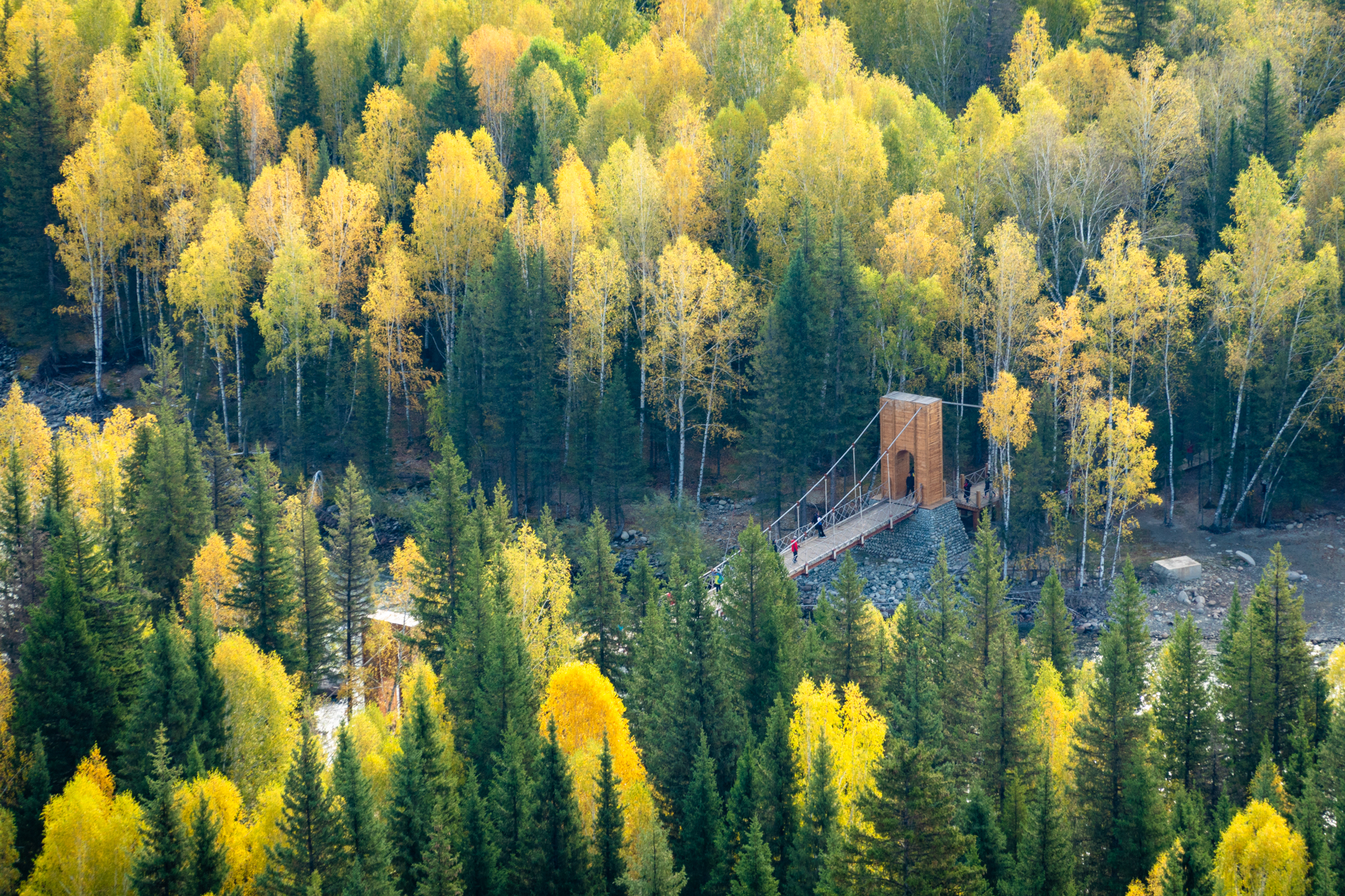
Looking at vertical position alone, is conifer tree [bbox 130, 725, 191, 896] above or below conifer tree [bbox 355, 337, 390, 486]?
below

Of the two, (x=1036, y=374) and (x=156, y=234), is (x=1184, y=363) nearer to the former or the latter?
(x=1036, y=374)

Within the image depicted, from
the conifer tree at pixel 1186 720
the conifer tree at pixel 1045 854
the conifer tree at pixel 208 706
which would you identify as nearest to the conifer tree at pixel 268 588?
the conifer tree at pixel 208 706

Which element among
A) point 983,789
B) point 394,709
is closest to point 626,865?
point 983,789

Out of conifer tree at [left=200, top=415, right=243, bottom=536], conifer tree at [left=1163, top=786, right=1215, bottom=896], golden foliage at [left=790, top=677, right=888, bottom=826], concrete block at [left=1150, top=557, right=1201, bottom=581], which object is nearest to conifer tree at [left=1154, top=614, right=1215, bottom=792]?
conifer tree at [left=1163, top=786, right=1215, bottom=896]

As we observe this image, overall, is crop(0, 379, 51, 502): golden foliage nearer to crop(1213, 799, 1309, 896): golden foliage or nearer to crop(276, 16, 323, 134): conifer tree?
crop(276, 16, 323, 134): conifer tree

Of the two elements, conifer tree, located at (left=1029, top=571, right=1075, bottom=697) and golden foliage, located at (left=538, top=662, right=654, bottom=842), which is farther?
conifer tree, located at (left=1029, top=571, right=1075, bottom=697)

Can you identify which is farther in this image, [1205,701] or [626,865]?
[1205,701]
